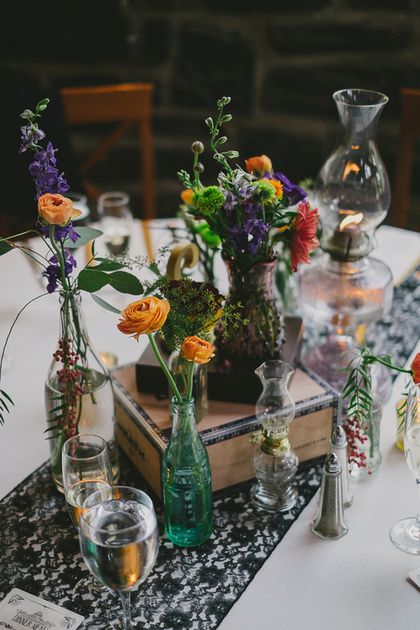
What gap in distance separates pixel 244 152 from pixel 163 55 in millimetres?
460

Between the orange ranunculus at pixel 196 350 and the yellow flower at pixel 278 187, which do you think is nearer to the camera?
the orange ranunculus at pixel 196 350

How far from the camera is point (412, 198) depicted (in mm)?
2732

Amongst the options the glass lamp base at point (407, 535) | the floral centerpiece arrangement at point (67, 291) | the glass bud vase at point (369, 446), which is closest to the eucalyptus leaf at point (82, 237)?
the floral centerpiece arrangement at point (67, 291)

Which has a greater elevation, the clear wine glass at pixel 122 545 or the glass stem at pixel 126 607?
the clear wine glass at pixel 122 545

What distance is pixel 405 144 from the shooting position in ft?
7.34

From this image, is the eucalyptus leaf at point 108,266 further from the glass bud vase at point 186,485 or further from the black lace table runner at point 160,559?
the black lace table runner at point 160,559

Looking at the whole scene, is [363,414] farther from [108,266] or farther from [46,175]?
[46,175]

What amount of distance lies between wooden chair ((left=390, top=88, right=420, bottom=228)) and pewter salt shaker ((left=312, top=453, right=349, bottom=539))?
1403mm

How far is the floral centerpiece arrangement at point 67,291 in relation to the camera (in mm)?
979

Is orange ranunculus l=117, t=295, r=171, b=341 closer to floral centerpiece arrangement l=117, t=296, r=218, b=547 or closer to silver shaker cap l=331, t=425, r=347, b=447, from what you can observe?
floral centerpiece arrangement l=117, t=296, r=218, b=547

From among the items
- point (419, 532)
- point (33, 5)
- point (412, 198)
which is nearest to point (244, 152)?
point (412, 198)

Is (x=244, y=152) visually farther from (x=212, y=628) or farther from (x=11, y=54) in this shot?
(x=212, y=628)

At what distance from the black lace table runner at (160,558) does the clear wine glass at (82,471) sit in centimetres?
4

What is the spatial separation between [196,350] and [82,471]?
0.79 feet
